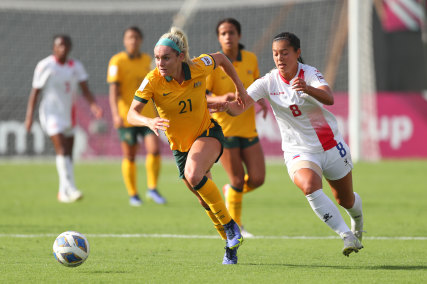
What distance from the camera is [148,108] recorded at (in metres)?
13.9

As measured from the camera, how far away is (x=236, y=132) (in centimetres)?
→ 870

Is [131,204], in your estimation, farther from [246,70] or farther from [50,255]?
[50,255]

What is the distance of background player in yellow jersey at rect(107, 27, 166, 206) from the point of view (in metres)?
12.2

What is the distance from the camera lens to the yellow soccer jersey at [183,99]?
672 cm

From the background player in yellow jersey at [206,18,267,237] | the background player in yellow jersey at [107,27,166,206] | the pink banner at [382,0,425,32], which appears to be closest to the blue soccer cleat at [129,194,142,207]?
the background player in yellow jersey at [107,27,166,206]

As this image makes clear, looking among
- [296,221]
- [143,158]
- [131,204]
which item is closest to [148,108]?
[131,204]

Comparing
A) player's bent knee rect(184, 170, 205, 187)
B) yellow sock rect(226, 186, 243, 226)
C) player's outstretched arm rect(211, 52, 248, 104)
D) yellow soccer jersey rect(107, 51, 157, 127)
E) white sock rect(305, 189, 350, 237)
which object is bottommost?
yellow sock rect(226, 186, 243, 226)

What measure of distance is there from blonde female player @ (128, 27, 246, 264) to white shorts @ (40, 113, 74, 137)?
20.1ft

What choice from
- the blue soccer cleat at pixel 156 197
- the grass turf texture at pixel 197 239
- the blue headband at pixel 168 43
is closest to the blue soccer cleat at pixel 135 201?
the grass turf texture at pixel 197 239

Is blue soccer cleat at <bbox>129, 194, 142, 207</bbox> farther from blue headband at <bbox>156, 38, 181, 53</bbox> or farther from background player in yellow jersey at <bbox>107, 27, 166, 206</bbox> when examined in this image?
blue headband at <bbox>156, 38, 181, 53</bbox>

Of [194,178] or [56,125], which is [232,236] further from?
[56,125]

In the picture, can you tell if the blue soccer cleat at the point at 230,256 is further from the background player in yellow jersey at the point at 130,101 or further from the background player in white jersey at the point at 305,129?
the background player in yellow jersey at the point at 130,101

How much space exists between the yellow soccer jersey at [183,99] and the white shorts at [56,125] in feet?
20.3

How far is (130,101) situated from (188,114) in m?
5.61
